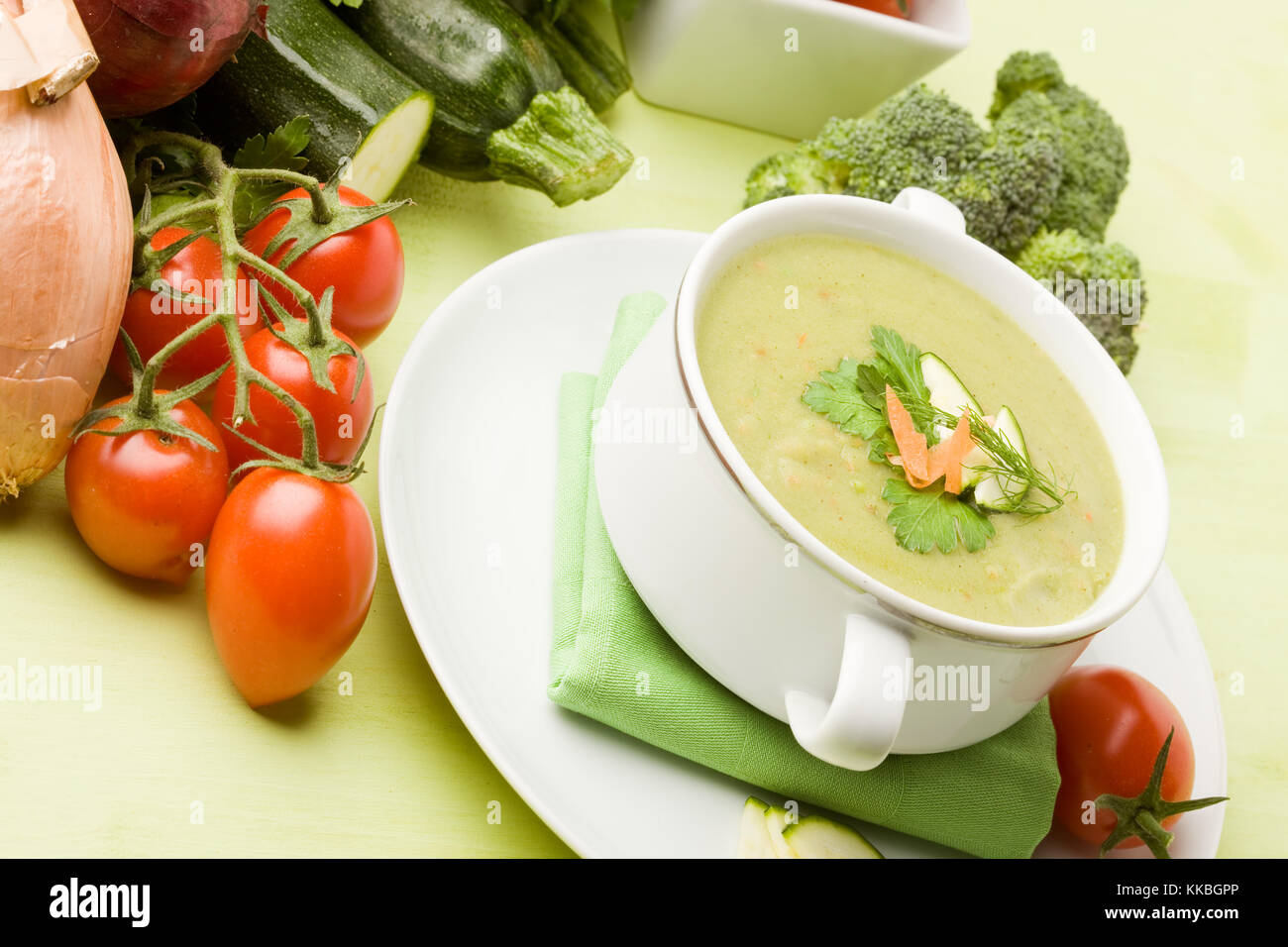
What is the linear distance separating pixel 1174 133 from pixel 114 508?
2139 millimetres

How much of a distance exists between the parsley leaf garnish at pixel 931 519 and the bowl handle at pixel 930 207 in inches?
15.7

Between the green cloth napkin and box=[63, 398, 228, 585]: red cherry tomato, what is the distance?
14.3 inches

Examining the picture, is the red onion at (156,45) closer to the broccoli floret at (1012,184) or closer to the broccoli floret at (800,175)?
the broccoli floret at (800,175)

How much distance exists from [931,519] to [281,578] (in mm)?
602

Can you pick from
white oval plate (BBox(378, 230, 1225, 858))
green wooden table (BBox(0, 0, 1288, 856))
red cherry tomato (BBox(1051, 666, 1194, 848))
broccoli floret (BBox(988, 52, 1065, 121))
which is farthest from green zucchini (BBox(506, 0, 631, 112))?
red cherry tomato (BBox(1051, 666, 1194, 848))

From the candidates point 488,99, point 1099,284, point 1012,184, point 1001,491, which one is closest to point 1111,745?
point 1001,491

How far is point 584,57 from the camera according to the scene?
1834mm

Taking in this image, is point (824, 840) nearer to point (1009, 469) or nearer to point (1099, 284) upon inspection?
point (1009, 469)

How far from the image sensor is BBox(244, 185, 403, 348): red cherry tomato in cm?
125

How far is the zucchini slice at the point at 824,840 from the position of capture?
A: 1101 mm

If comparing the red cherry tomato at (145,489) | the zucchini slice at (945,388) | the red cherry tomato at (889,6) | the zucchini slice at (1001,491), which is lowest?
the red cherry tomato at (145,489)

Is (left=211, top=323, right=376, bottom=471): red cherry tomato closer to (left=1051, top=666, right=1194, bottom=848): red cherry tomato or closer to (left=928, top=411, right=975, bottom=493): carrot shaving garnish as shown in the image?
(left=928, top=411, right=975, bottom=493): carrot shaving garnish

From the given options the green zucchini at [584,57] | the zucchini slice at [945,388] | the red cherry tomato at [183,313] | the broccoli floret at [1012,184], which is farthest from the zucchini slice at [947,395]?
the green zucchini at [584,57]
